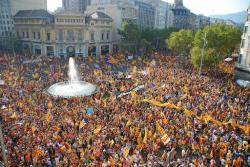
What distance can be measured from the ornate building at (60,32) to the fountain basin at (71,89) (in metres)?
26.2

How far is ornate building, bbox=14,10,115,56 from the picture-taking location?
59062mm

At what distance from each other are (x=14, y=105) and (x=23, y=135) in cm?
745

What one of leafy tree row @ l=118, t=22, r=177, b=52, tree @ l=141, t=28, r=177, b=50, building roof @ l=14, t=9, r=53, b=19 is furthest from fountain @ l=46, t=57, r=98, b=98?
tree @ l=141, t=28, r=177, b=50

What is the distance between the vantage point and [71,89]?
109ft

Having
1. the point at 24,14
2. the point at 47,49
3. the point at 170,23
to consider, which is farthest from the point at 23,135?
the point at 170,23

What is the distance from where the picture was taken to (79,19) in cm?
6000

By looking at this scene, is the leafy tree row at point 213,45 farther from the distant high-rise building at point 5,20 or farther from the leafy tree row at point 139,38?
the distant high-rise building at point 5,20

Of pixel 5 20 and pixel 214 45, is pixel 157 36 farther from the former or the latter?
pixel 5 20

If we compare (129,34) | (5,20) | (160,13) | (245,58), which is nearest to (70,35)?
(129,34)

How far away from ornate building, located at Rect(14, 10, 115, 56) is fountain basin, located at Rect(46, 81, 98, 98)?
Answer: 1031 inches

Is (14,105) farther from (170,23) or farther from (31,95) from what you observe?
(170,23)

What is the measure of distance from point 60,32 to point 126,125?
42681 millimetres

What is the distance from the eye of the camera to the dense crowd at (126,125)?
1750 centimetres

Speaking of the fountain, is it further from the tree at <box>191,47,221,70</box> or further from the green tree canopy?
the green tree canopy
